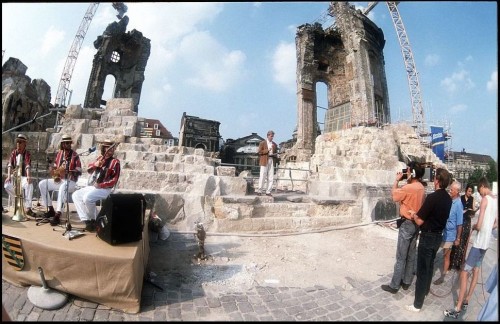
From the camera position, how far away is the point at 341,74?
23.5 metres

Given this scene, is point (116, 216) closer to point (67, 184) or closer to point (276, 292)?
point (67, 184)

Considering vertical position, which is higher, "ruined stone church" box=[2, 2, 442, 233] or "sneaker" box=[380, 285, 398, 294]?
"ruined stone church" box=[2, 2, 442, 233]

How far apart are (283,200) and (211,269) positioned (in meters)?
3.05

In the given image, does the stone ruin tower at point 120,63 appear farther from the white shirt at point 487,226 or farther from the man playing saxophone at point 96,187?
the white shirt at point 487,226

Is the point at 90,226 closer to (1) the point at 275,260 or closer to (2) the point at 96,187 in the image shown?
(2) the point at 96,187

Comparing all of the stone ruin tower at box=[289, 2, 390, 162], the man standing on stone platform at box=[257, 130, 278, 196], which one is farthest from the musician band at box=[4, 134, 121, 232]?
the stone ruin tower at box=[289, 2, 390, 162]

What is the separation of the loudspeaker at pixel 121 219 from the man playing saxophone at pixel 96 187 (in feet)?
2.01

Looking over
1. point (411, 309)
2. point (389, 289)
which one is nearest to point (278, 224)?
point (389, 289)

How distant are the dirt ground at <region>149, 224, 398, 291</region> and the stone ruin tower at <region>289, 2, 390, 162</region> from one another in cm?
1494

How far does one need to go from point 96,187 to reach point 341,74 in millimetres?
24194

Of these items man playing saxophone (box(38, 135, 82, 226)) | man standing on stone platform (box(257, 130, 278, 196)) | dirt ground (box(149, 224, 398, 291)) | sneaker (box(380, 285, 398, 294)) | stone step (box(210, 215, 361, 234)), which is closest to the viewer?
sneaker (box(380, 285, 398, 294))

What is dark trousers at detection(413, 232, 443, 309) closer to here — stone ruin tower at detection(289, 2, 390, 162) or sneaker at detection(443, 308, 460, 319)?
sneaker at detection(443, 308, 460, 319)

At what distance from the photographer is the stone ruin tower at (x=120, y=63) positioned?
86.7 ft

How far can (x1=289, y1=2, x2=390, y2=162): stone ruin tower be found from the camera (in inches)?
791
